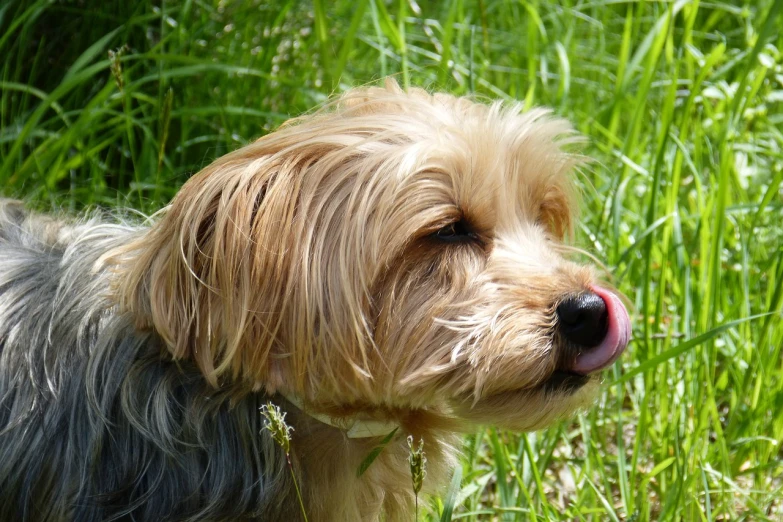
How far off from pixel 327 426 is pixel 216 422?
243 mm

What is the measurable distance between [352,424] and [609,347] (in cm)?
57

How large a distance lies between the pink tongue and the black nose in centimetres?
1

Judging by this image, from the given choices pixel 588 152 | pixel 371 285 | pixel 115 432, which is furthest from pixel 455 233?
pixel 588 152

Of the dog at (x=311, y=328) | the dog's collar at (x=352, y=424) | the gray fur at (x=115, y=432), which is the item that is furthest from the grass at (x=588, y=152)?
the gray fur at (x=115, y=432)

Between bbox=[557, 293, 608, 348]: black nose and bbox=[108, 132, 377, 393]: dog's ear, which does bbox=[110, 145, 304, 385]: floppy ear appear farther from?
bbox=[557, 293, 608, 348]: black nose

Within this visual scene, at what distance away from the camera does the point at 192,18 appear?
12.9 feet

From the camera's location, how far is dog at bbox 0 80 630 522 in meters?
2.10

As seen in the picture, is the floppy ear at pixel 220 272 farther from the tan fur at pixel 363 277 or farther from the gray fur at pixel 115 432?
the gray fur at pixel 115 432

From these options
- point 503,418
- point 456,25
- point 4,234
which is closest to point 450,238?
point 503,418

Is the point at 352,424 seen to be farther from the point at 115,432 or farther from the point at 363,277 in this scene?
the point at 115,432

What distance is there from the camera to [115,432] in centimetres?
228

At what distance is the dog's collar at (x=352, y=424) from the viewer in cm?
225

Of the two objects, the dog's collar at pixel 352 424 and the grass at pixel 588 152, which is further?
the grass at pixel 588 152

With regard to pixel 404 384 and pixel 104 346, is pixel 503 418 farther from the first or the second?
pixel 104 346
